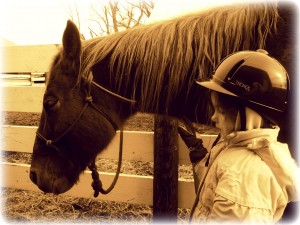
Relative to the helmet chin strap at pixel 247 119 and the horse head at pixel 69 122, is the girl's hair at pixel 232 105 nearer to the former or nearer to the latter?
the helmet chin strap at pixel 247 119

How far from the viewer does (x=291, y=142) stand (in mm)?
1675

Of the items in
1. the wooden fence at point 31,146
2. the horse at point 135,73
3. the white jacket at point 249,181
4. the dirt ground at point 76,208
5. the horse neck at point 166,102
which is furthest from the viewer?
the dirt ground at point 76,208

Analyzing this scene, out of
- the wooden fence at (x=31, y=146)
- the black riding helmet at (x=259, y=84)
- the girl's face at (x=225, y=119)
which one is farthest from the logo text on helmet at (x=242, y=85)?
the wooden fence at (x=31, y=146)

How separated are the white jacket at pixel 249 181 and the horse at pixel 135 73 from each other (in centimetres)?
57

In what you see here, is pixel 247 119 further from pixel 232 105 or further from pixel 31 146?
pixel 31 146

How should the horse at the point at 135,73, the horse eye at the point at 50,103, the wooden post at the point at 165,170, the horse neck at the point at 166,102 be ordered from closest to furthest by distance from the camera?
the horse at the point at 135,73
the horse neck at the point at 166,102
the horse eye at the point at 50,103
the wooden post at the point at 165,170

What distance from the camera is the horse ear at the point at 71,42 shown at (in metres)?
1.91

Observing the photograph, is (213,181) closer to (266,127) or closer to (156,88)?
(266,127)

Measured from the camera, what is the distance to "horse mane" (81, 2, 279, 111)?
1.76 metres

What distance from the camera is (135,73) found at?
2.01 m

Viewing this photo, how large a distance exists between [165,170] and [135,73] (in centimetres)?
108

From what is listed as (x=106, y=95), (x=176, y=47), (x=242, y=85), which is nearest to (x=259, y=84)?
(x=242, y=85)

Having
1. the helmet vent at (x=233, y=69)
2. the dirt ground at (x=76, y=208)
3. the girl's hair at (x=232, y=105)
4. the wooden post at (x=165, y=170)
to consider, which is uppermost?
the helmet vent at (x=233, y=69)

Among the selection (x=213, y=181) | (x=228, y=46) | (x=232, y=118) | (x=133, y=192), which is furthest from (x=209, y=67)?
(x=133, y=192)
